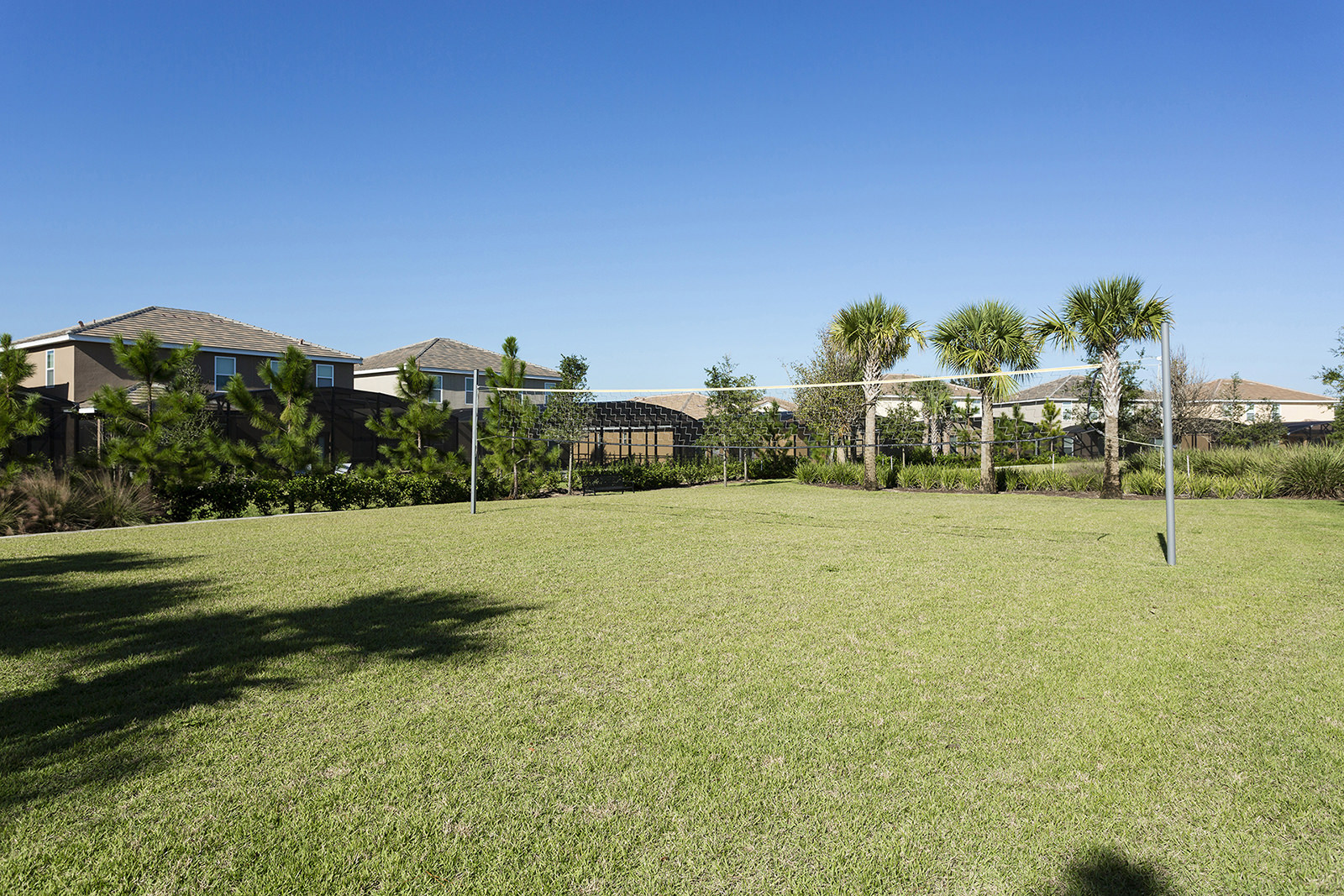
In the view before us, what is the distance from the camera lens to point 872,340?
73.3 feet

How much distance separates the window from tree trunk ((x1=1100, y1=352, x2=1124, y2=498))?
1085 inches

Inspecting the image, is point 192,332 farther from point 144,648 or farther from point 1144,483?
point 1144,483

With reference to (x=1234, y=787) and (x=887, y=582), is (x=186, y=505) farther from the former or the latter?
(x=1234, y=787)

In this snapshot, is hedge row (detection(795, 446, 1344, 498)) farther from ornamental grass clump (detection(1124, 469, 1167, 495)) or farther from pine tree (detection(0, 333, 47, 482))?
pine tree (detection(0, 333, 47, 482))

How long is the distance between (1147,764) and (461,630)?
414 cm

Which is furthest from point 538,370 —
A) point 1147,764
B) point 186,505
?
point 1147,764

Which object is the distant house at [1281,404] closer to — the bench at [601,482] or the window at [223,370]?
the bench at [601,482]

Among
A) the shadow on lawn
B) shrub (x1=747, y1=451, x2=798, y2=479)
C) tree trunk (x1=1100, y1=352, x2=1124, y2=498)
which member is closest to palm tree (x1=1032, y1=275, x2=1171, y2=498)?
tree trunk (x1=1100, y1=352, x2=1124, y2=498)

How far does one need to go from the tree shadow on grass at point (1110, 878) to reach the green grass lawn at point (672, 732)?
2cm

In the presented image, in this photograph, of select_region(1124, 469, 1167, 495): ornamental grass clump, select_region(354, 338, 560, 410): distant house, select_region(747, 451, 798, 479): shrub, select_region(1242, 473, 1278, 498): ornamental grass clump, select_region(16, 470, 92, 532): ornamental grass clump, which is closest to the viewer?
select_region(16, 470, 92, 532): ornamental grass clump

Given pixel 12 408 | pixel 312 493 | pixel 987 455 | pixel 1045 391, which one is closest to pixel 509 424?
pixel 312 493

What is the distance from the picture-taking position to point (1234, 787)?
297 centimetres

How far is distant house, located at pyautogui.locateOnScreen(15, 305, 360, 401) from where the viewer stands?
24.6 m

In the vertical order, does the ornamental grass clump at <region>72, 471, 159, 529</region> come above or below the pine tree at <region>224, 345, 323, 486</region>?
below
